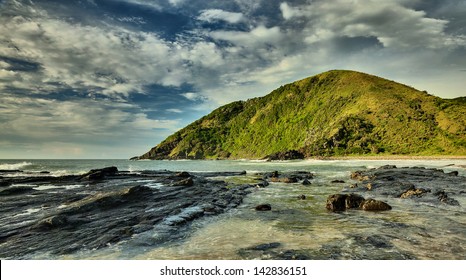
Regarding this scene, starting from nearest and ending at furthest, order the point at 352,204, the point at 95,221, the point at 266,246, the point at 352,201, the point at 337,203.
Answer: the point at 266,246, the point at 95,221, the point at 337,203, the point at 352,204, the point at 352,201

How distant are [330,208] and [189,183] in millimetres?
22965

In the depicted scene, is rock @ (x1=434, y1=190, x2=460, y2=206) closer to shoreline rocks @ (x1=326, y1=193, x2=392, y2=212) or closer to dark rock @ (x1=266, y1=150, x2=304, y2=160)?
shoreline rocks @ (x1=326, y1=193, x2=392, y2=212)

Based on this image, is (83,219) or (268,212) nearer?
(83,219)

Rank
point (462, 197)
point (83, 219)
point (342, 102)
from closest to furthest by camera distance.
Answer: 1. point (83, 219)
2. point (462, 197)
3. point (342, 102)

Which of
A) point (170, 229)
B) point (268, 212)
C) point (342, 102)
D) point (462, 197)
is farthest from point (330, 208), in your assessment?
point (342, 102)

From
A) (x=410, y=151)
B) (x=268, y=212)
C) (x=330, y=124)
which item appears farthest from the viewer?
(x=330, y=124)

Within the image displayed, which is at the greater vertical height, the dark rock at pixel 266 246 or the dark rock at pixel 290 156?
the dark rock at pixel 290 156

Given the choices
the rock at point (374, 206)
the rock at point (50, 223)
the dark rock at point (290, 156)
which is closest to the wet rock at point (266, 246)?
the rock at point (374, 206)

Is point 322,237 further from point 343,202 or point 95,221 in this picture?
point 95,221

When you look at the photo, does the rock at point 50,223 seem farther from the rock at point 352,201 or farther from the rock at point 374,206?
the rock at point 374,206

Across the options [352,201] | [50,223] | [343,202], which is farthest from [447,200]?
[50,223]

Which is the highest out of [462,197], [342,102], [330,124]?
[342,102]
